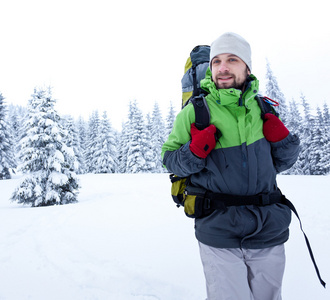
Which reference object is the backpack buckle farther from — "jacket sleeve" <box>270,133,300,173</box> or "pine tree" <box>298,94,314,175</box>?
"pine tree" <box>298,94,314,175</box>

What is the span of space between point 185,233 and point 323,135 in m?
34.8

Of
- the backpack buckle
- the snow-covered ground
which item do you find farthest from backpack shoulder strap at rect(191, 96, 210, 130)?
the snow-covered ground

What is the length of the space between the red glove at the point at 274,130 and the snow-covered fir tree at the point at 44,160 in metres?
12.1

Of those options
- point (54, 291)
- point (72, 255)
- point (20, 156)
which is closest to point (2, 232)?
point (72, 255)

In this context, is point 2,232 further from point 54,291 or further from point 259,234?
point 259,234

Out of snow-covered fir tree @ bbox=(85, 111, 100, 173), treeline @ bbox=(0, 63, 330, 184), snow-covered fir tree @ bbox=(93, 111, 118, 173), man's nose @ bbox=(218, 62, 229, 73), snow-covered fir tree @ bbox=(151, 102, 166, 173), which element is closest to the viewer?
man's nose @ bbox=(218, 62, 229, 73)

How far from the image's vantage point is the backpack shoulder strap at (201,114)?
81.9 inches

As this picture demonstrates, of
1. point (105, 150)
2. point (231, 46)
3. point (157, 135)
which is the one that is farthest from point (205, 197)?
point (157, 135)

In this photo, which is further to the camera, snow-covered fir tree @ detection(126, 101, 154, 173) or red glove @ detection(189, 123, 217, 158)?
snow-covered fir tree @ detection(126, 101, 154, 173)

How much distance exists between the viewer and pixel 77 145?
129ft

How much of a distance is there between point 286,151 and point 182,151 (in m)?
0.99

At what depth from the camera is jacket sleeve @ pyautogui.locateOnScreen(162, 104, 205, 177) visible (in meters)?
2.00

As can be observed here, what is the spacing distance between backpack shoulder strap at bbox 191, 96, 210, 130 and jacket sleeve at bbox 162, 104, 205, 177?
0.24 ft

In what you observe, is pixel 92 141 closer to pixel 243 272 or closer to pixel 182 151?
pixel 182 151
